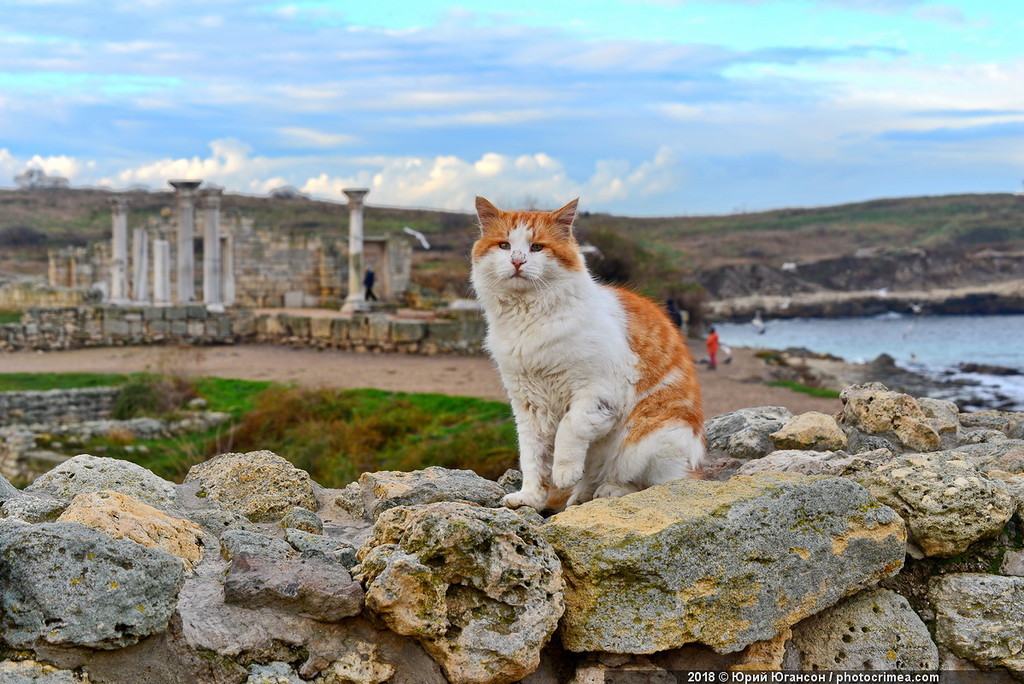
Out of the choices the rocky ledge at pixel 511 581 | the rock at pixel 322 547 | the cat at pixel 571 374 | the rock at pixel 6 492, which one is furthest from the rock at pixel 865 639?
the rock at pixel 6 492

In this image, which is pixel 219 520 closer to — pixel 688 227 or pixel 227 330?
pixel 227 330

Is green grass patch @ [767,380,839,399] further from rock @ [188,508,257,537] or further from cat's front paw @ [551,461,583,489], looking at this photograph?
rock @ [188,508,257,537]

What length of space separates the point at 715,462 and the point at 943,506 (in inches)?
52.5

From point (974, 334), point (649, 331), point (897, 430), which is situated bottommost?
point (974, 334)

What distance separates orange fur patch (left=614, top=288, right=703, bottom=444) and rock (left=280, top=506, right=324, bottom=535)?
4.12ft

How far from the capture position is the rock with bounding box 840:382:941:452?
4535mm

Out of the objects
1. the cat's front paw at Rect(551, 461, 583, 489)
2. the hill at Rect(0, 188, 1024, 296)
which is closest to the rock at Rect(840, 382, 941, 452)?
the cat's front paw at Rect(551, 461, 583, 489)

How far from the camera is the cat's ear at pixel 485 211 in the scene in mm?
3791

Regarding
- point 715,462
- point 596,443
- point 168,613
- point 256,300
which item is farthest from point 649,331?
point 256,300

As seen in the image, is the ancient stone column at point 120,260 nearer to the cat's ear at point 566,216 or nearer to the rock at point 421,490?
the rock at point 421,490

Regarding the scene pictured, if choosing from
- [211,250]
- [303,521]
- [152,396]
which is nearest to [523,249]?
[303,521]

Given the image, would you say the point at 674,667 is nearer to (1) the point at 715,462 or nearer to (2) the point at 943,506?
(2) the point at 943,506

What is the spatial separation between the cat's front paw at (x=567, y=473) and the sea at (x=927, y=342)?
1894 centimetres

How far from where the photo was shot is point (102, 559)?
254 centimetres
